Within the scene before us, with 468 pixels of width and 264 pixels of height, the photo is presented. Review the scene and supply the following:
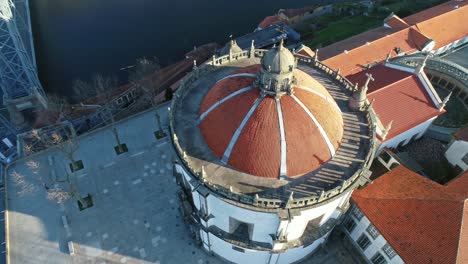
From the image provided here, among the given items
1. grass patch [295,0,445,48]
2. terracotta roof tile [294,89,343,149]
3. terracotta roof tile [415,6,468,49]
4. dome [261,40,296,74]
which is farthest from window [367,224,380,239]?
grass patch [295,0,445,48]

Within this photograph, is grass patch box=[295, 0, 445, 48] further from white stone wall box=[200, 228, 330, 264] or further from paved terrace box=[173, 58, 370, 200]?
white stone wall box=[200, 228, 330, 264]

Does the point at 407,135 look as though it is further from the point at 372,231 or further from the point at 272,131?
the point at 272,131

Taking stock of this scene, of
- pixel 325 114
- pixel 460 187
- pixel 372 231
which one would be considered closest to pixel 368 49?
pixel 460 187

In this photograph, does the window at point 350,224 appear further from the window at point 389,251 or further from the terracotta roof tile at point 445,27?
the terracotta roof tile at point 445,27

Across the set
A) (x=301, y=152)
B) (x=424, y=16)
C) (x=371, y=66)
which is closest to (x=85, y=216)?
(x=301, y=152)

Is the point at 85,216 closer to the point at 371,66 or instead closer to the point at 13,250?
the point at 13,250

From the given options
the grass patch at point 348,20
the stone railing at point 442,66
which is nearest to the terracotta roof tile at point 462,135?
the stone railing at point 442,66
